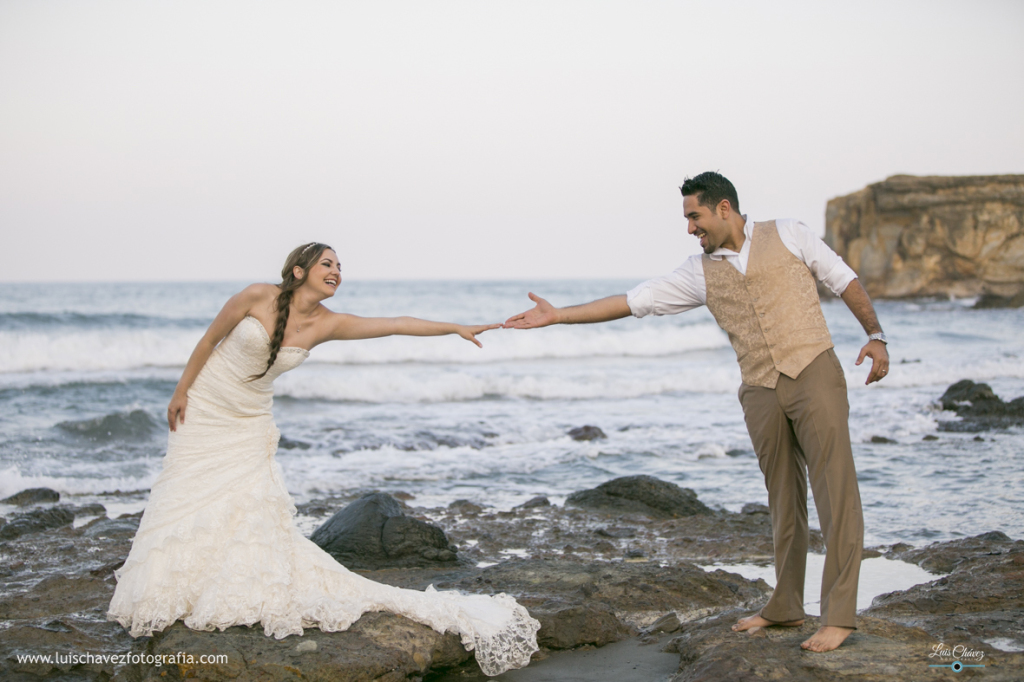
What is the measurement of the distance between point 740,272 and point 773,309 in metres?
0.22

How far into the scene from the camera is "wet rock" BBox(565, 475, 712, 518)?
7531 mm

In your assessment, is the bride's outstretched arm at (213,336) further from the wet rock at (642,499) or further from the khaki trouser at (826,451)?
the wet rock at (642,499)

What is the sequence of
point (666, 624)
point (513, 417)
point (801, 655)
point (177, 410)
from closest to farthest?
1. point (801, 655)
2. point (177, 410)
3. point (666, 624)
4. point (513, 417)

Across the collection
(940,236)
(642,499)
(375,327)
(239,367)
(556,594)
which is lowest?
(642,499)

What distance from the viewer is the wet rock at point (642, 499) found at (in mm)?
7531

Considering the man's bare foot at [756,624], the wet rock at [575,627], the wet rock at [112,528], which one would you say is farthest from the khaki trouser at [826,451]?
the wet rock at [112,528]

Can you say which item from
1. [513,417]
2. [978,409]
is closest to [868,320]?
[513,417]

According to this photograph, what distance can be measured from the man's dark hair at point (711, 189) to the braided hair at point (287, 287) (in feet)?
6.23

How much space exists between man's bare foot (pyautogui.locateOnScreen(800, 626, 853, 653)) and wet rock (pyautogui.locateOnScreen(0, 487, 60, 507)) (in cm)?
758

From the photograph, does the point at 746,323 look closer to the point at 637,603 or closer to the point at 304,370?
the point at 637,603

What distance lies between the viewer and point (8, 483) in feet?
28.8

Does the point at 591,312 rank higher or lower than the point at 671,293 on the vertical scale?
lower

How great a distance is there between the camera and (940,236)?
43.8 metres

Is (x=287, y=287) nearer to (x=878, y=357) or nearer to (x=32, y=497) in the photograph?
(x=878, y=357)
